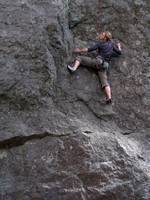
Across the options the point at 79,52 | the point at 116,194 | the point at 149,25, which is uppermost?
the point at 149,25

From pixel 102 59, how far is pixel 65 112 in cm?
150

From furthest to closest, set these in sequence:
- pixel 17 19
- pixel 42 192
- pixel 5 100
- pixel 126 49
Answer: pixel 126 49 → pixel 17 19 → pixel 5 100 → pixel 42 192

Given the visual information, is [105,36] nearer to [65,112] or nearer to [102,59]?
[102,59]

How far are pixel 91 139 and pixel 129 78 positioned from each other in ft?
6.63

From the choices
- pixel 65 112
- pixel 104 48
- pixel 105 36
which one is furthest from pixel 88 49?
pixel 65 112

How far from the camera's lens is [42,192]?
8.39m

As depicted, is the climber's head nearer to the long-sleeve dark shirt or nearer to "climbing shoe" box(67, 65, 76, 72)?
the long-sleeve dark shirt

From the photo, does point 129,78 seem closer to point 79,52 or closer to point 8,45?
point 79,52

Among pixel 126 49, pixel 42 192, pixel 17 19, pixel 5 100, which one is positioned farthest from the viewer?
pixel 126 49

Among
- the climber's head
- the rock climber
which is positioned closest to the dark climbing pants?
the rock climber

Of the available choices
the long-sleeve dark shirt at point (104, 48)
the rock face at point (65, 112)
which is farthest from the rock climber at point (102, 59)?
the rock face at point (65, 112)

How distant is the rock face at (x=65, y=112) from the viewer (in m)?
8.55

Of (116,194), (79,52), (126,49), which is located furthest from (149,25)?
(116,194)

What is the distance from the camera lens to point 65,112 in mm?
9227
